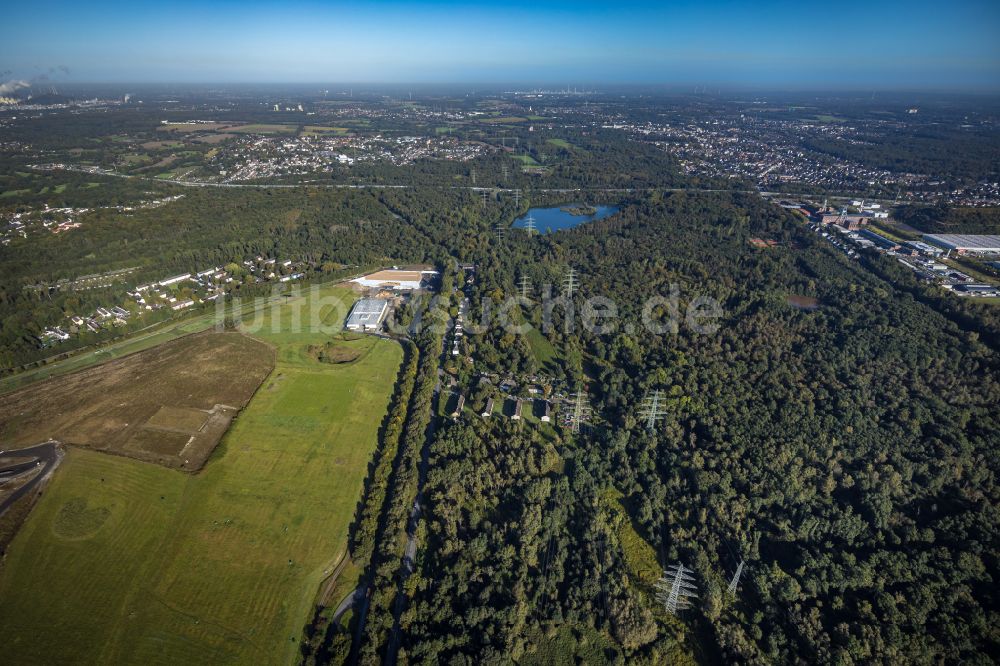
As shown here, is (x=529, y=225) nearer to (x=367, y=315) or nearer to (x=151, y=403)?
(x=367, y=315)

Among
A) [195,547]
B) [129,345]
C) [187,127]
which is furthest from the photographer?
[187,127]

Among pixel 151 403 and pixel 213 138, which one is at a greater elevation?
pixel 213 138

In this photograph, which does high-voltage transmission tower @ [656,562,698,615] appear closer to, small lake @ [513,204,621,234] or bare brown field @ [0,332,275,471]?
bare brown field @ [0,332,275,471]

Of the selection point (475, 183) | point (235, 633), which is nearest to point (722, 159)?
point (475, 183)

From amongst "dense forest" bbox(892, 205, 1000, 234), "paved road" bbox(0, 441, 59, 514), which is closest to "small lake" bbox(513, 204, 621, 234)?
"dense forest" bbox(892, 205, 1000, 234)

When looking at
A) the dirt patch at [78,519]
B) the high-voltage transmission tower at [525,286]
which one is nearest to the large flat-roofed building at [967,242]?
the high-voltage transmission tower at [525,286]

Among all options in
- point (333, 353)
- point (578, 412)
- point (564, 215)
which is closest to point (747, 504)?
point (578, 412)

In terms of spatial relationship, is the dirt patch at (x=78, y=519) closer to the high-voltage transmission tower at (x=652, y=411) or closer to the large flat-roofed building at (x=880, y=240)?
the high-voltage transmission tower at (x=652, y=411)
